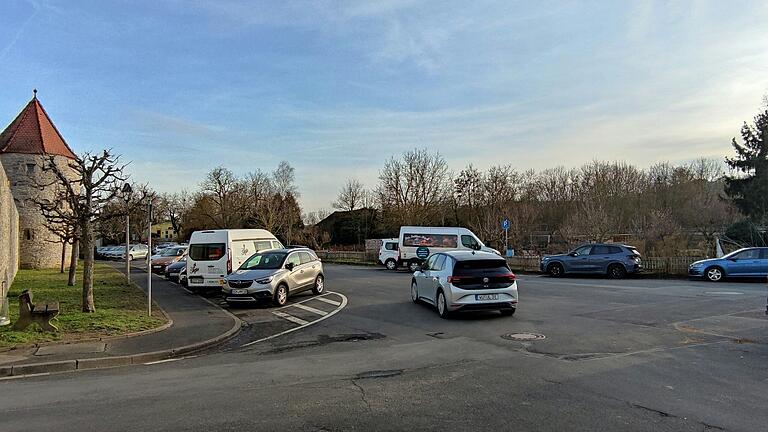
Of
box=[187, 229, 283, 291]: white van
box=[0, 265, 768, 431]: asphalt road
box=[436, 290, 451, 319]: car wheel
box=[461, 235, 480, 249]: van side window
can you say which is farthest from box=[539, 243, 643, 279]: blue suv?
box=[187, 229, 283, 291]: white van

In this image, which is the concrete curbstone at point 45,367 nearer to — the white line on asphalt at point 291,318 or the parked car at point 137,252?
the white line on asphalt at point 291,318

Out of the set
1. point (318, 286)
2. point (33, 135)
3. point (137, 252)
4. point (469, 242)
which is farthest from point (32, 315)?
point (137, 252)

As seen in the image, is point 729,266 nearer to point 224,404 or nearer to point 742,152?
point 224,404

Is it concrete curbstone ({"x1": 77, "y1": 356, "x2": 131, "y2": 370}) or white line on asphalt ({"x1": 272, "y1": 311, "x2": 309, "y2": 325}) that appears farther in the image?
white line on asphalt ({"x1": 272, "y1": 311, "x2": 309, "y2": 325})

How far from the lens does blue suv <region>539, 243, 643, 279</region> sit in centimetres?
2431

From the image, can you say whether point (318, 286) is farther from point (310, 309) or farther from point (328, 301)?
point (310, 309)

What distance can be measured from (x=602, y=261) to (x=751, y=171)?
31.8m

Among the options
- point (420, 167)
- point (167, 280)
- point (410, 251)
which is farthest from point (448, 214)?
point (167, 280)

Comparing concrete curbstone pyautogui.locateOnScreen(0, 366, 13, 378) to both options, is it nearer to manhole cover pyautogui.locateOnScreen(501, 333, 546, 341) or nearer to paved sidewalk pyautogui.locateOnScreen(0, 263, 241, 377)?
paved sidewalk pyautogui.locateOnScreen(0, 263, 241, 377)

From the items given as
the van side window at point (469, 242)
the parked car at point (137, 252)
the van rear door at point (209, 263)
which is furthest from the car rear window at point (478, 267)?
the parked car at point (137, 252)

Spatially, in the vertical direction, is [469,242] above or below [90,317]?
above

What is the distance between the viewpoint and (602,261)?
979 inches

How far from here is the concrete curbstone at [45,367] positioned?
846 centimetres

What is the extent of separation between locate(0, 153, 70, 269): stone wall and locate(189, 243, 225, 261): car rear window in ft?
76.1
